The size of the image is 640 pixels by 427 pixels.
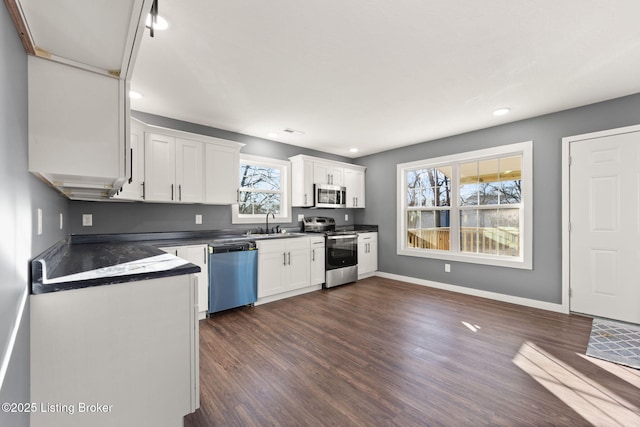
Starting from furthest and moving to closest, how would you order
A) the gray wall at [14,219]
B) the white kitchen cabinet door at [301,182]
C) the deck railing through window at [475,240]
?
the white kitchen cabinet door at [301,182] → the deck railing through window at [475,240] → the gray wall at [14,219]

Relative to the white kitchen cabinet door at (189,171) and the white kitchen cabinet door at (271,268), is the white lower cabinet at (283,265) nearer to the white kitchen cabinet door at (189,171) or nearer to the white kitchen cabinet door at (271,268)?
the white kitchen cabinet door at (271,268)

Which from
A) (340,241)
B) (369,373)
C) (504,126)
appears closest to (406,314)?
(369,373)

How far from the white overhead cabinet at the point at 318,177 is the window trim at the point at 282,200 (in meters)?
0.09

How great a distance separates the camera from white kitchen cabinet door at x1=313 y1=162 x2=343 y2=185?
4.89m

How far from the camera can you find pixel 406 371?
6.93ft

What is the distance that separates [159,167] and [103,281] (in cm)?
230

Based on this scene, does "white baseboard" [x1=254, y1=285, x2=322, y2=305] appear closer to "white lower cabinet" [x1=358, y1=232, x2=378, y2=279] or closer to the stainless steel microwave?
"white lower cabinet" [x1=358, y1=232, x2=378, y2=279]

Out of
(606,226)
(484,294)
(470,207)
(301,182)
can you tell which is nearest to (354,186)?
(301,182)

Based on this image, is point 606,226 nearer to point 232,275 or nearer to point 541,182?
point 541,182

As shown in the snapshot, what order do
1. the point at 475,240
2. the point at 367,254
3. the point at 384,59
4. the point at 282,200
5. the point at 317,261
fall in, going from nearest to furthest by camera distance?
the point at 384,59, the point at 475,240, the point at 317,261, the point at 282,200, the point at 367,254

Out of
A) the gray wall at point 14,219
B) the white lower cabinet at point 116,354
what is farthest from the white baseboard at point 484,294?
the gray wall at point 14,219

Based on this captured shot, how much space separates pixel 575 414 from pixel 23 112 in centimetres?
329

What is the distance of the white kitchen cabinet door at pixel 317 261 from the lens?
14.2ft

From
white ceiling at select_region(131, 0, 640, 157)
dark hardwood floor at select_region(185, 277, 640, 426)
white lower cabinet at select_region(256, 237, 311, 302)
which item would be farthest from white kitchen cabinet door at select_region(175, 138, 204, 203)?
dark hardwood floor at select_region(185, 277, 640, 426)
